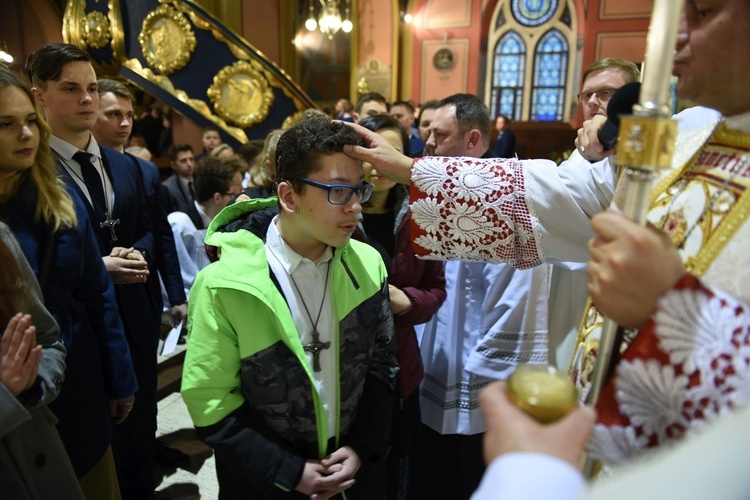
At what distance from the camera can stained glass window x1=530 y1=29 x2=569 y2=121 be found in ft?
44.5

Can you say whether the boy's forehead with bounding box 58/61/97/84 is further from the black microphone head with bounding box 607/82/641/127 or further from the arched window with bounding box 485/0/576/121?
the arched window with bounding box 485/0/576/121

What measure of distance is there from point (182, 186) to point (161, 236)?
193 cm

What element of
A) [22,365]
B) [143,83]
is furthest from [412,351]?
[143,83]

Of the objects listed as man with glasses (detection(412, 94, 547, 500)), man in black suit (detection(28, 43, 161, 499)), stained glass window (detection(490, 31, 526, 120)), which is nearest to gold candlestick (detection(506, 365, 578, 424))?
man with glasses (detection(412, 94, 547, 500))

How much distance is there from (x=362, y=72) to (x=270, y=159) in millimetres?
10392

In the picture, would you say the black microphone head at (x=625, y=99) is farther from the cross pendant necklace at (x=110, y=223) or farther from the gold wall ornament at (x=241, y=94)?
the gold wall ornament at (x=241, y=94)

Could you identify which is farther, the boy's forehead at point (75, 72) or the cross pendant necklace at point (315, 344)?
the boy's forehead at point (75, 72)

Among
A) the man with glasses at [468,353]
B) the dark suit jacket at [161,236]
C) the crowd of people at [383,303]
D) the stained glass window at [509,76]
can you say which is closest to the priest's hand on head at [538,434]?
the crowd of people at [383,303]

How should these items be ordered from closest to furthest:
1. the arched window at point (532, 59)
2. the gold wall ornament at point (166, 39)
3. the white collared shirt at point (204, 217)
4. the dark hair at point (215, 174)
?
the dark hair at point (215, 174) → the white collared shirt at point (204, 217) → the gold wall ornament at point (166, 39) → the arched window at point (532, 59)

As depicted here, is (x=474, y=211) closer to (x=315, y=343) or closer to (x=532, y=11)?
(x=315, y=343)

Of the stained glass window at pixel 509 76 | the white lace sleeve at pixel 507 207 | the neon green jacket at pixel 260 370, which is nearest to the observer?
the white lace sleeve at pixel 507 207

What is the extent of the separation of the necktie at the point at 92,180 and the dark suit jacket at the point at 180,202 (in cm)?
A: 157

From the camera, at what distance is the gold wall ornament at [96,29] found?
20.4ft

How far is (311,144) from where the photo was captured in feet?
5.26
